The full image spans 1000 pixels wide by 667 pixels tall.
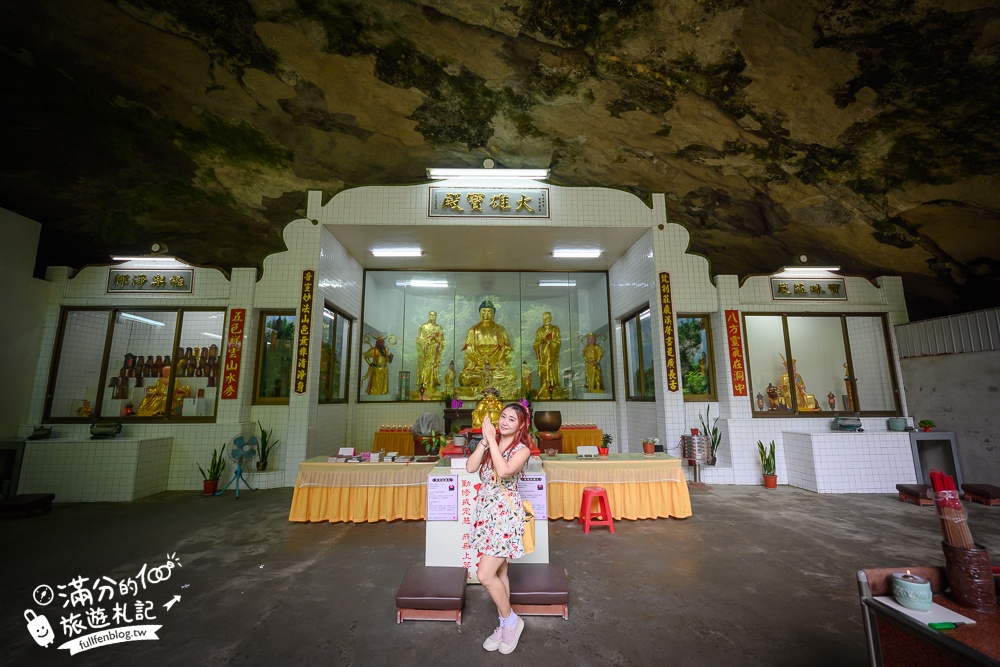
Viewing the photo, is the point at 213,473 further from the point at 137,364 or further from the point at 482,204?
the point at 482,204

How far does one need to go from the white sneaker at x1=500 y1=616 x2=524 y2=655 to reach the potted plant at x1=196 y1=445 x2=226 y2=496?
539cm

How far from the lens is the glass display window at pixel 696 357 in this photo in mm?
6617

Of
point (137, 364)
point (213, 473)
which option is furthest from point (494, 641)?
point (137, 364)

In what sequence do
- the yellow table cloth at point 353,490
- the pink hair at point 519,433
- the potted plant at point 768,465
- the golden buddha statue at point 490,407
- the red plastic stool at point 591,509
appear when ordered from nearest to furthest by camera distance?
the pink hair at point 519,433 < the red plastic stool at point 591,509 < the golden buddha statue at point 490,407 < the yellow table cloth at point 353,490 < the potted plant at point 768,465

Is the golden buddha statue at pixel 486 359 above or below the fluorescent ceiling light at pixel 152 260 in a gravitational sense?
below

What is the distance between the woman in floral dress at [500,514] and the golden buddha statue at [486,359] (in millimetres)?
5982

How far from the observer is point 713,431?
6.22m

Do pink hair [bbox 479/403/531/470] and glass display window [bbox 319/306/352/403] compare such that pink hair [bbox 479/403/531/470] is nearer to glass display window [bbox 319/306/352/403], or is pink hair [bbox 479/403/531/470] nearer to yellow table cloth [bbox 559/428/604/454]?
yellow table cloth [bbox 559/428/604/454]

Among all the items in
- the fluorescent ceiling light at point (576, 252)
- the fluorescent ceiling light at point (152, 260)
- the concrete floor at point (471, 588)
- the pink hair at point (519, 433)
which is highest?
the fluorescent ceiling light at point (576, 252)

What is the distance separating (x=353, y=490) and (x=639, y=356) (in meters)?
5.25

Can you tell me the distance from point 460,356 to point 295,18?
19.5 feet

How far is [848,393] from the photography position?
6.78 m

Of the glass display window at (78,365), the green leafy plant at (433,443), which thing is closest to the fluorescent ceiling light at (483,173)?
the green leafy plant at (433,443)

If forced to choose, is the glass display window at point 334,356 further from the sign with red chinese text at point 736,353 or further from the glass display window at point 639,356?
the sign with red chinese text at point 736,353
